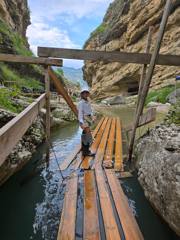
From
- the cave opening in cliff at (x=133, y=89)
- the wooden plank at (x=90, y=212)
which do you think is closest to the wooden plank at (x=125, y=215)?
the wooden plank at (x=90, y=212)

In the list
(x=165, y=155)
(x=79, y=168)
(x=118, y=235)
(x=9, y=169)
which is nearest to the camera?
(x=118, y=235)

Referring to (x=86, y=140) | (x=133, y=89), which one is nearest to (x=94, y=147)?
(x=86, y=140)

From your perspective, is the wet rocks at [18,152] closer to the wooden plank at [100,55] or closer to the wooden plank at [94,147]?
the wooden plank at [94,147]

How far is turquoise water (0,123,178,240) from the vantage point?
308 centimetres

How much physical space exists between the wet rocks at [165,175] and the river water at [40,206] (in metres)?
0.31

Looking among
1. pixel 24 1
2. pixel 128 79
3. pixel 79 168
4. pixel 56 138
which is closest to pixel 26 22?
pixel 24 1

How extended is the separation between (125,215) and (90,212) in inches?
→ 18.3

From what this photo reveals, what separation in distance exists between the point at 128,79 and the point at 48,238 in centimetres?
3229

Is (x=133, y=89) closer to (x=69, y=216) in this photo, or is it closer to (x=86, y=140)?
(x=86, y=140)

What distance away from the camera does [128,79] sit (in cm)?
3359

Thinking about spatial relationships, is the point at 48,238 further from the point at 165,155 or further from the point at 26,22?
the point at 26,22

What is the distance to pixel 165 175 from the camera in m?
2.97

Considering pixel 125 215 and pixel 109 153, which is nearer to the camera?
pixel 125 215

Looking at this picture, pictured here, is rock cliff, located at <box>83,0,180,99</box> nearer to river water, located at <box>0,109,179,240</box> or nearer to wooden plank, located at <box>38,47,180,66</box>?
wooden plank, located at <box>38,47,180,66</box>
